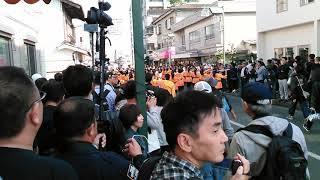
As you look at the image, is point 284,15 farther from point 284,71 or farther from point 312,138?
point 312,138

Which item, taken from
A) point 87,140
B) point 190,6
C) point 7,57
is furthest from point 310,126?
point 190,6

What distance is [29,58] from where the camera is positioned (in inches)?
540

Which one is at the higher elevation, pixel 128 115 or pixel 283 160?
pixel 128 115

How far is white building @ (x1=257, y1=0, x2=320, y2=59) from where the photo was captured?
70.0 feet

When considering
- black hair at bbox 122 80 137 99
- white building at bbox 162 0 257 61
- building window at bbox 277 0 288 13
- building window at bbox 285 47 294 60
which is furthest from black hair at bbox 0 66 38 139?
white building at bbox 162 0 257 61

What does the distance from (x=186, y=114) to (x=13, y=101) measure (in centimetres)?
79

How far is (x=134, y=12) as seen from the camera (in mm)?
4004

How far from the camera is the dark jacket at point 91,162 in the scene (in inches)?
95.9

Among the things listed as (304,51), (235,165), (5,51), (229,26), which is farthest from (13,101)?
(229,26)

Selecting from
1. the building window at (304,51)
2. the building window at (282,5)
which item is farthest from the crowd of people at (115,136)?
the building window at (282,5)

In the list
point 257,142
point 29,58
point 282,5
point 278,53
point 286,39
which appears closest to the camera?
point 257,142

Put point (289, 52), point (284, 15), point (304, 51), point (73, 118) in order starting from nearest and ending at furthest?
point (73, 118)
point (304, 51)
point (284, 15)
point (289, 52)

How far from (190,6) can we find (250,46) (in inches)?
804

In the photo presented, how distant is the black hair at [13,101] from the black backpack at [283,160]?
1.69 metres
